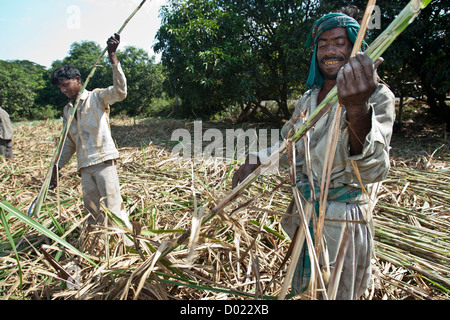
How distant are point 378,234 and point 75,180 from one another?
3.62 m

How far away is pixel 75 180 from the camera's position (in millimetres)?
3713

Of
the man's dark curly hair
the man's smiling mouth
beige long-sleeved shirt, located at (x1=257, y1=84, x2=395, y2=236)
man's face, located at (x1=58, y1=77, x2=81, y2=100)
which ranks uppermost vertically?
the man's dark curly hair

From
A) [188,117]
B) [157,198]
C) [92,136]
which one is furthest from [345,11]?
[188,117]

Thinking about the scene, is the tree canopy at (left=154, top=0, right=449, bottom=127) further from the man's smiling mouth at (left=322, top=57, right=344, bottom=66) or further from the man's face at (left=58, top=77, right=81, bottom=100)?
the man's smiling mouth at (left=322, top=57, right=344, bottom=66)

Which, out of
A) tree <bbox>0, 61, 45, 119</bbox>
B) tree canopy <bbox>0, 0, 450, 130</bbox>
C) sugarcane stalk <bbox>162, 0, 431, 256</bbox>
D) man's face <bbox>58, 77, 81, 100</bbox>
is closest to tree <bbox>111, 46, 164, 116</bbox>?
tree <bbox>0, 61, 45, 119</bbox>

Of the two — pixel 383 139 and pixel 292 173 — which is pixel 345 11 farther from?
pixel 292 173

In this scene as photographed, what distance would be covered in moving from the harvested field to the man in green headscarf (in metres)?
0.24

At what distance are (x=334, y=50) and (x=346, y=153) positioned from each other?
0.54 m

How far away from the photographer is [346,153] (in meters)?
0.94

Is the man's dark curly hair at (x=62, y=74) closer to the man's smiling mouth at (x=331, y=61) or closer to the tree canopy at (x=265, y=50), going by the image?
the man's smiling mouth at (x=331, y=61)

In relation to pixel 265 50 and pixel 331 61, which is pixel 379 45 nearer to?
pixel 331 61

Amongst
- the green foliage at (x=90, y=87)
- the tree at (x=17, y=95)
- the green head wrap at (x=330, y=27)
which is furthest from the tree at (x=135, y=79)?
the green head wrap at (x=330, y=27)

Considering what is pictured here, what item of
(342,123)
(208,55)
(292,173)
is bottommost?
(292,173)

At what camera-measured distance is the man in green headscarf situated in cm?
78
